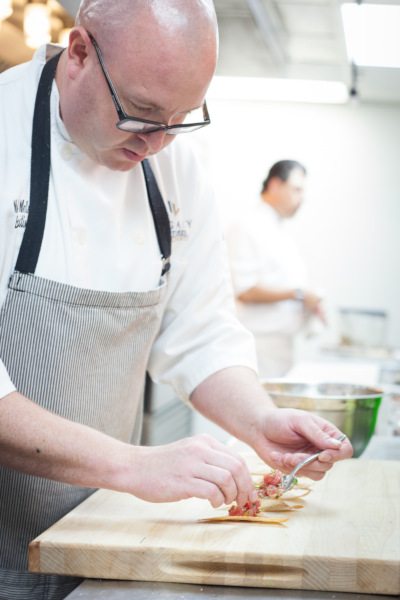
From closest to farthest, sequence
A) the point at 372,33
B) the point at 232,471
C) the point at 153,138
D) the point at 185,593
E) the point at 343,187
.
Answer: the point at 185,593 < the point at 232,471 < the point at 153,138 < the point at 372,33 < the point at 343,187

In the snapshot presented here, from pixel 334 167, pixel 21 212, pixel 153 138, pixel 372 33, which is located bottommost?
pixel 21 212

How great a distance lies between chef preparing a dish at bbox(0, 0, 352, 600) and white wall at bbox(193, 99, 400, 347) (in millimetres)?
5463

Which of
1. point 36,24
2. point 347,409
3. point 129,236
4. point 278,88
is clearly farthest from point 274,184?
point 129,236

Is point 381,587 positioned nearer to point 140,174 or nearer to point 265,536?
point 265,536

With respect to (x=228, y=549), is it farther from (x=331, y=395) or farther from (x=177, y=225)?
(x=331, y=395)

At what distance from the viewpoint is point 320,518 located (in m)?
1.08

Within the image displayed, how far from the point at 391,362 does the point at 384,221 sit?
10.7 feet

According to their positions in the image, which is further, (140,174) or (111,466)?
(140,174)

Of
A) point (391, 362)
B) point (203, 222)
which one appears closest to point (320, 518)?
point (203, 222)

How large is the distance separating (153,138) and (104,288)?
27 cm

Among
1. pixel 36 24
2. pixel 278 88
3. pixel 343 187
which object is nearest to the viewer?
pixel 36 24

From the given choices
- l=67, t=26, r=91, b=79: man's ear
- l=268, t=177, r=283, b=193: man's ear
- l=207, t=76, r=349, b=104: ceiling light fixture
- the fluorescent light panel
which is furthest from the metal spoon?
l=207, t=76, r=349, b=104: ceiling light fixture

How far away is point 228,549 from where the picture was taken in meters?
0.93

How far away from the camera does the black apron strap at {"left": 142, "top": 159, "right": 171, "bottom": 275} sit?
134 cm
